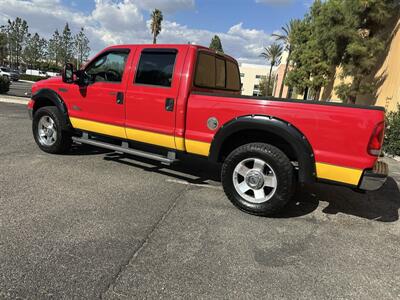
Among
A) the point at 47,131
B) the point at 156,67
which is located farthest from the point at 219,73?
the point at 47,131

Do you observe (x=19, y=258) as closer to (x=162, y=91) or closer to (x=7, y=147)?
(x=162, y=91)

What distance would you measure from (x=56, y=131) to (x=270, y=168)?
3.99 m

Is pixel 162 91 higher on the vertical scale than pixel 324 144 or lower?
higher

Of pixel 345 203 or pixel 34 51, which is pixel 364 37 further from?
pixel 34 51

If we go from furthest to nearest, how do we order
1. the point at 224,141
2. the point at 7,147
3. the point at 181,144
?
the point at 7,147 → the point at 181,144 → the point at 224,141

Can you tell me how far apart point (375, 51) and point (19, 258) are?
14177 millimetres

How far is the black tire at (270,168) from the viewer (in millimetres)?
3934

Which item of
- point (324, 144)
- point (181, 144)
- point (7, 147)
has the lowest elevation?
point (7, 147)

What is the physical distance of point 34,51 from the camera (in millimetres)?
79188

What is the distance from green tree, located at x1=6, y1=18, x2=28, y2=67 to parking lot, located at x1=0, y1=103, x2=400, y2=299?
8279 centimetres

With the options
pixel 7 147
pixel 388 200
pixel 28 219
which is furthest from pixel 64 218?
pixel 388 200

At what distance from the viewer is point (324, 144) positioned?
3711mm

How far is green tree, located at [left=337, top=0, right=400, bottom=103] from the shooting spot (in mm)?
12688

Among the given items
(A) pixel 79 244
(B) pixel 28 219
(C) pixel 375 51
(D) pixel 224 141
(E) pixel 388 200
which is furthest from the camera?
(C) pixel 375 51
